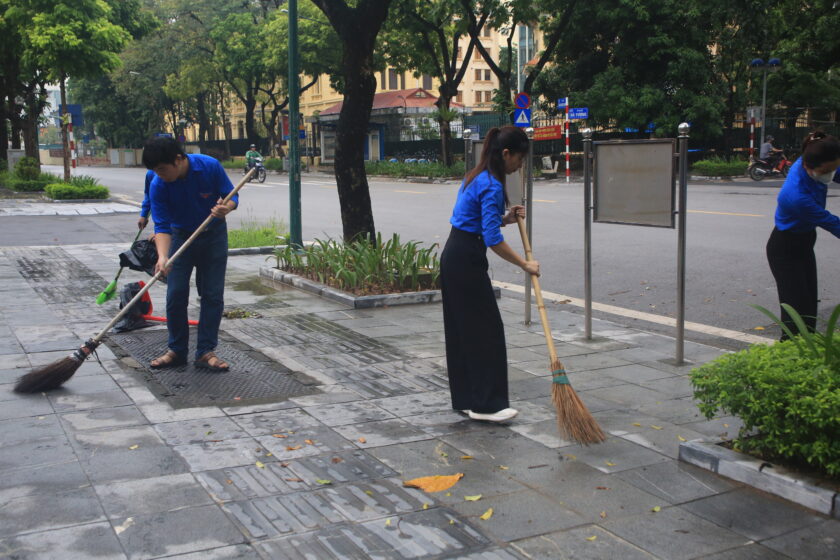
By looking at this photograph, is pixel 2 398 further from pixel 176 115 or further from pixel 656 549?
pixel 176 115

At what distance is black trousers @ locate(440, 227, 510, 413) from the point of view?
16.2ft

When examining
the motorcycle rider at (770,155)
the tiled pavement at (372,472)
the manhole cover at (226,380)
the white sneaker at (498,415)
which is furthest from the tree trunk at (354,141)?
the motorcycle rider at (770,155)

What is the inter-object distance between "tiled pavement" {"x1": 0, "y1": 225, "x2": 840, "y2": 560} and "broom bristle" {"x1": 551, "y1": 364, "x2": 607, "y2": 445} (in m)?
0.06

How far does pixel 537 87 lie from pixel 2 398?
31041 millimetres

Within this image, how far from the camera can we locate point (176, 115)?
68.2 m

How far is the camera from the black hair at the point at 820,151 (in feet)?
18.2

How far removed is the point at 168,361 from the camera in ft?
20.2

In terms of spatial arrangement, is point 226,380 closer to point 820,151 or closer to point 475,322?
point 475,322

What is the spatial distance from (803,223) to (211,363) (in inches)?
163

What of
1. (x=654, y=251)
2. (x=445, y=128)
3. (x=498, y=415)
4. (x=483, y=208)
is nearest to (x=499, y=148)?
(x=483, y=208)

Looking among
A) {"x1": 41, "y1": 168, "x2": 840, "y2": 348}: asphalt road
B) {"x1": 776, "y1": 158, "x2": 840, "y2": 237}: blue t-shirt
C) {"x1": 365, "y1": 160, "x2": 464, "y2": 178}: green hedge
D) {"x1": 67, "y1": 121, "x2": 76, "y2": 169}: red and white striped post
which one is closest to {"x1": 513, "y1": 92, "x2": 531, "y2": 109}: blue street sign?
{"x1": 41, "y1": 168, "x2": 840, "y2": 348}: asphalt road

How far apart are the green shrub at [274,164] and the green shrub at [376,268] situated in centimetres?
4061

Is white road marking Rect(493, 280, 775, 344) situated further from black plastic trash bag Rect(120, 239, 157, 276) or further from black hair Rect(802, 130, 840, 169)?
black plastic trash bag Rect(120, 239, 157, 276)

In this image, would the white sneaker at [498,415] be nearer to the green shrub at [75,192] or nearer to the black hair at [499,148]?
the black hair at [499,148]
